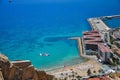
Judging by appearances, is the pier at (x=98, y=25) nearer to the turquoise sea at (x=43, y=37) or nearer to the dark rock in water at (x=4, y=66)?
the turquoise sea at (x=43, y=37)

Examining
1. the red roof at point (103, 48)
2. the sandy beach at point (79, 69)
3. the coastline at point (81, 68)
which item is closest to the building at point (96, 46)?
the red roof at point (103, 48)

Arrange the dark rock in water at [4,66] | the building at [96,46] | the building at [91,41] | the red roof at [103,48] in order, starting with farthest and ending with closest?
the building at [91,41]
the red roof at [103,48]
the building at [96,46]
the dark rock in water at [4,66]

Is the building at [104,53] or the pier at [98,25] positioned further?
the pier at [98,25]

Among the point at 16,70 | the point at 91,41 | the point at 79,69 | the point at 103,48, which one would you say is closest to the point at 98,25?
the point at 91,41

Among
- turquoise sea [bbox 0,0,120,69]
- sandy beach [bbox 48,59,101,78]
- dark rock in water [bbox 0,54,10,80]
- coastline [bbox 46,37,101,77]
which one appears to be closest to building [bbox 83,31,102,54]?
turquoise sea [bbox 0,0,120,69]

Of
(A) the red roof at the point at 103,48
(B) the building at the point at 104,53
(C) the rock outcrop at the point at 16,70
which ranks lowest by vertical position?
(B) the building at the point at 104,53

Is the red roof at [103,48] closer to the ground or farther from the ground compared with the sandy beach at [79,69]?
farther from the ground

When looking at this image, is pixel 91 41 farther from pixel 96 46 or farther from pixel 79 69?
pixel 79 69

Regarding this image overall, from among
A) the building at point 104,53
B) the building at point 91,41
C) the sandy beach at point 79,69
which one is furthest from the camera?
the building at point 91,41

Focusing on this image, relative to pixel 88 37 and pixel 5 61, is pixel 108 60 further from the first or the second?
pixel 5 61
